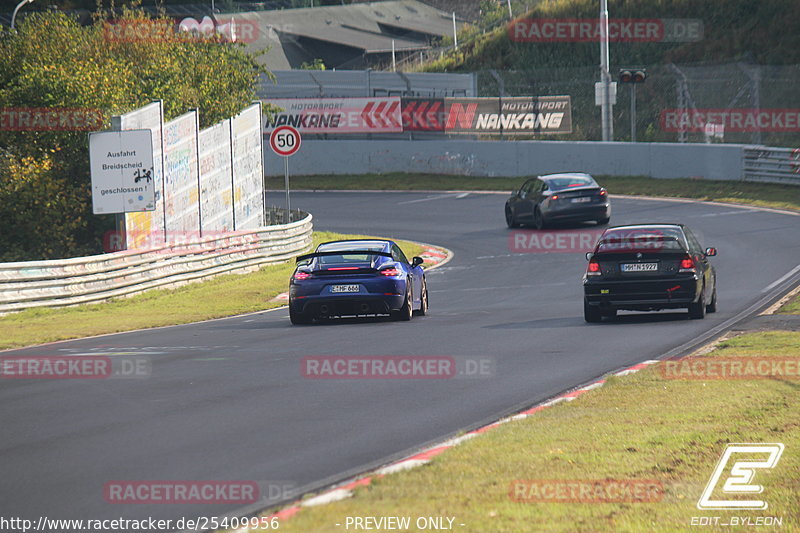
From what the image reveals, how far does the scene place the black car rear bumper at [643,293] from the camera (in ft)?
55.8

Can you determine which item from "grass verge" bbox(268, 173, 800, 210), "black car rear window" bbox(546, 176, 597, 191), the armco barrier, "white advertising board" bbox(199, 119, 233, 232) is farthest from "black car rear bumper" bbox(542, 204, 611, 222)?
"white advertising board" bbox(199, 119, 233, 232)

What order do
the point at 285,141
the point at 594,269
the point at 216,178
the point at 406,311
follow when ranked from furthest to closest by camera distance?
the point at 285,141, the point at 216,178, the point at 406,311, the point at 594,269

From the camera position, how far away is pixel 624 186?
39531 millimetres

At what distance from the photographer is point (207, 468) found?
794 cm

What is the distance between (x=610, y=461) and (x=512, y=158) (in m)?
36.7

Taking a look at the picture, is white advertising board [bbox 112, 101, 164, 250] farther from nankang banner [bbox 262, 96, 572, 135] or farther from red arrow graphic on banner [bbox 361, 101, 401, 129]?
red arrow graphic on banner [bbox 361, 101, 401, 129]

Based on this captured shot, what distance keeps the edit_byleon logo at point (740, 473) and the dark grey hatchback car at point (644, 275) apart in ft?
29.3

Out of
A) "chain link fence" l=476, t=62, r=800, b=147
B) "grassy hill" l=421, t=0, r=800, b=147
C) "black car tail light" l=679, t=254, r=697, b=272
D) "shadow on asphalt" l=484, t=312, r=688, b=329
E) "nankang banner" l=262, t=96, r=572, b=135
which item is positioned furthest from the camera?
"nankang banner" l=262, t=96, r=572, b=135

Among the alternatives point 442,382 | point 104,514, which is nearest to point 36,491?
point 104,514

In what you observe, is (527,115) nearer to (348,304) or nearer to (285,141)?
(285,141)

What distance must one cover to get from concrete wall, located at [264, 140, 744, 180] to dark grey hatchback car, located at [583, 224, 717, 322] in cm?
2139

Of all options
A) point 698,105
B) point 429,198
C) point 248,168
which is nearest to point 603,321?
point 248,168

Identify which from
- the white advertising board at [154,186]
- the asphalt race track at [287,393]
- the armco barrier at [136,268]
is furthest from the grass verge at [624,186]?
the white advertising board at [154,186]

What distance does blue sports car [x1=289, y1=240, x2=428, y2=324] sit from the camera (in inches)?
693
